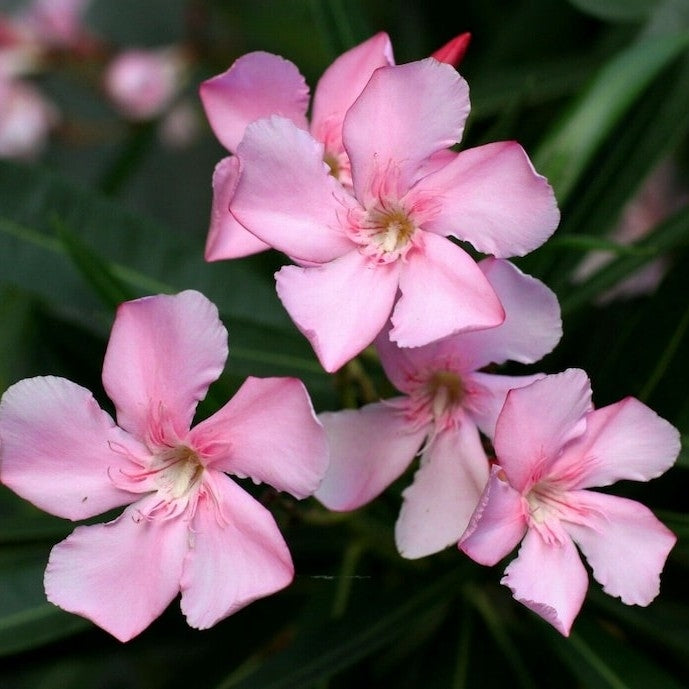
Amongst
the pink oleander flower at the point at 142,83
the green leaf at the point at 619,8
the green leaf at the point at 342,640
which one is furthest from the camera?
the pink oleander flower at the point at 142,83

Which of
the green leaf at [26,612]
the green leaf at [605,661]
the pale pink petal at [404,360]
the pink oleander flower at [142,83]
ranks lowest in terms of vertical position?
the green leaf at [605,661]

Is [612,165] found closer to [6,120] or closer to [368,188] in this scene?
[368,188]

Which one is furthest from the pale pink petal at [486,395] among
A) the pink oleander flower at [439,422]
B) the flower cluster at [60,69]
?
the flower cluster at [60,69]

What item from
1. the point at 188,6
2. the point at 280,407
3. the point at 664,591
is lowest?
the point at 664,591

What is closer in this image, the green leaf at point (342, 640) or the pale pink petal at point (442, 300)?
the pale pink petal at point (442, 300)

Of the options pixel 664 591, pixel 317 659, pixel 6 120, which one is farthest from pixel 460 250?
pixel 6 120

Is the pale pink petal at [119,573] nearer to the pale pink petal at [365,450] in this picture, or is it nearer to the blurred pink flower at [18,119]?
the pale pink petal at [365,450]
